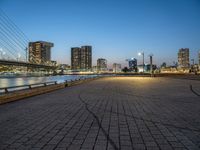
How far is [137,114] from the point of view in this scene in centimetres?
821

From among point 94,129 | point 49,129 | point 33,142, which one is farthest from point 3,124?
point 94,129

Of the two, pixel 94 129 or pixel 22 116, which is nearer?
pixel 94 129

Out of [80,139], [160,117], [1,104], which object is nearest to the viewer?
[80,139]

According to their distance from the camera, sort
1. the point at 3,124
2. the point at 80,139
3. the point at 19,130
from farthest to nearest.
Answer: the point at 3,124
the point at 19,130
the point at 80,139

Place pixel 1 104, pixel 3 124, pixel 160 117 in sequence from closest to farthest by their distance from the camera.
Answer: pixel 3 124 → pixel 160 117 → pixel 1 104

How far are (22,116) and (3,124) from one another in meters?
1.21

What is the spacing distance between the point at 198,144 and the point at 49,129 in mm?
3787

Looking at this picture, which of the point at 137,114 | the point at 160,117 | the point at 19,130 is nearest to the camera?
the point at 19,130

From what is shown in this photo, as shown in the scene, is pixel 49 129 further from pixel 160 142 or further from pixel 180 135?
pixel 180 135

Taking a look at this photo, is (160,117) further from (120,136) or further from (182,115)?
(120,136)

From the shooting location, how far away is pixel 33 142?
5.02 metres

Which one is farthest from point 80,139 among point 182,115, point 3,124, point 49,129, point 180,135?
point 182,115

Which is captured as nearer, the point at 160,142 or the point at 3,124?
the point at 160,142

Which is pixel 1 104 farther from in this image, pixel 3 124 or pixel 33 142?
pixel 33 142
